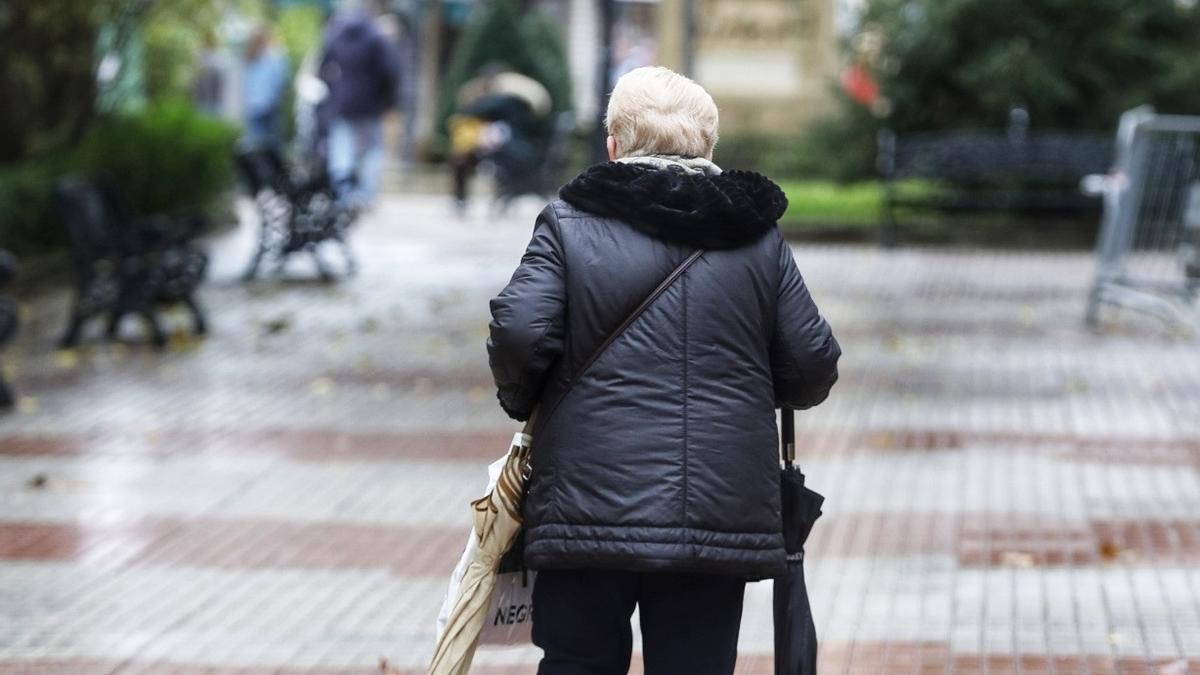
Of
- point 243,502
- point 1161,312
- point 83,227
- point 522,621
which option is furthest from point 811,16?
point 522,621

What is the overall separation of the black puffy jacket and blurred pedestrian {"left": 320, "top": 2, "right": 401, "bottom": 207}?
53.1 feet

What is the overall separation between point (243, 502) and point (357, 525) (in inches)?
24.6

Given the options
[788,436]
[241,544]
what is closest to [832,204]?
[241,544]

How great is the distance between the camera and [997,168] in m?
18.5

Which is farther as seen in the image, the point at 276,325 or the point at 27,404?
the point at 276,325

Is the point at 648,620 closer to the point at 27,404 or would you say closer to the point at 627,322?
the point at 627,322

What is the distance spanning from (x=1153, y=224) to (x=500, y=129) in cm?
1222

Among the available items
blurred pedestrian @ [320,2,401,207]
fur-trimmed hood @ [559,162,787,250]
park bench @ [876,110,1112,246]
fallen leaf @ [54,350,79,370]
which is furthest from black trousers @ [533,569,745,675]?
blurred pedestrian @ [320,2,401,207]

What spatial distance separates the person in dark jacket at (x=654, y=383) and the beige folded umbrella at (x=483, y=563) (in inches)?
2.4

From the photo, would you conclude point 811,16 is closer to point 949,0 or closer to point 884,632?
point 949,0

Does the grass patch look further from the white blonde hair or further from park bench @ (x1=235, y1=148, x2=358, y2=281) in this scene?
the white blonde hair

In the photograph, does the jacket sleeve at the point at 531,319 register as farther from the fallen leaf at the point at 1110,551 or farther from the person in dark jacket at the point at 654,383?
the fallen leaf at the point at 1110,551

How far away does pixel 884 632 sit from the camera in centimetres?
610

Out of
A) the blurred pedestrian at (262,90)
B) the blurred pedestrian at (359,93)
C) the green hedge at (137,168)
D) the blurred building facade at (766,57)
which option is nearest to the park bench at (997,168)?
the blurred building facade at (766,57)
